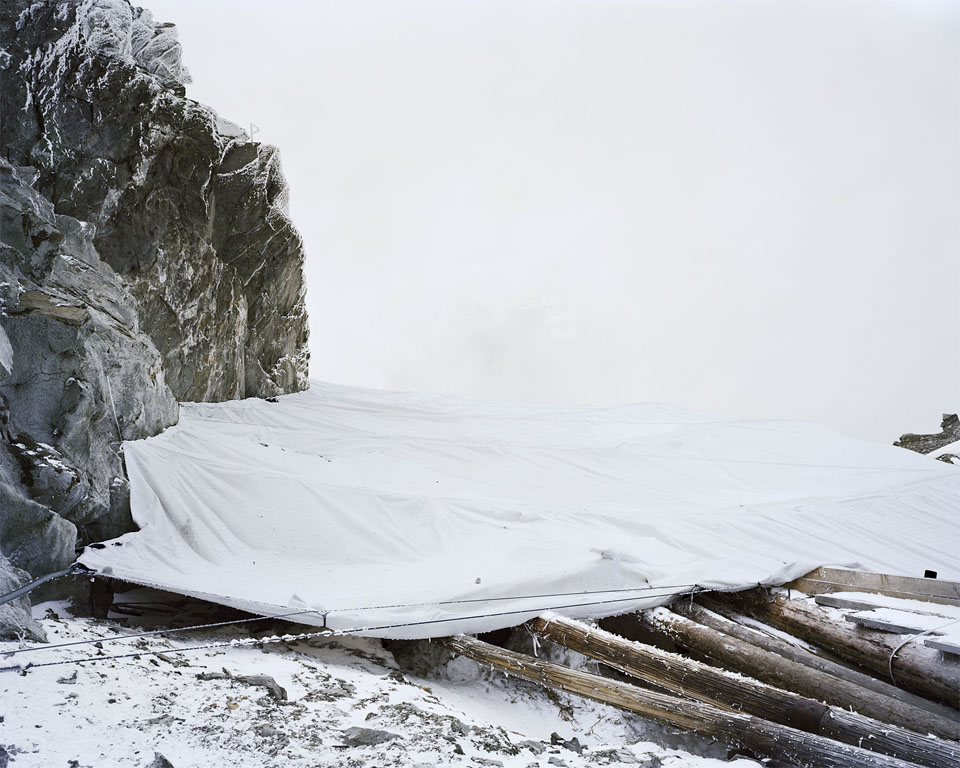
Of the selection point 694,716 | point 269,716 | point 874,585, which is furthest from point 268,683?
point 874,585

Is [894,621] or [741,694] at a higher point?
[894,621]

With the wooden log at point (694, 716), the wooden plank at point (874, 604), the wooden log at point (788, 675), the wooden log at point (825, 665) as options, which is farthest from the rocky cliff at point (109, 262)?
the wooden plank at point (874, 604)

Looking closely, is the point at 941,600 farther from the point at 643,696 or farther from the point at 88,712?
the point at 88,712

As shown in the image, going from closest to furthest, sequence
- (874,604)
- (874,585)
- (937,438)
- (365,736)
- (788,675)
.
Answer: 1. (365,736)
2. (788,675)
3. (874,604)
4. (874,585)
5. (937,438)

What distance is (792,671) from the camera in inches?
108

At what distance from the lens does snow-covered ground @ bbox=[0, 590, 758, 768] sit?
1789 mm

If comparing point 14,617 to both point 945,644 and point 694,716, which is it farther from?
point 945,644

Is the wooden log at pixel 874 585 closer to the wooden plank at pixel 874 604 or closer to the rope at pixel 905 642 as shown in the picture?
the wooden plank at pixel 874 604

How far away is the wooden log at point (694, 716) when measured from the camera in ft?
6.55

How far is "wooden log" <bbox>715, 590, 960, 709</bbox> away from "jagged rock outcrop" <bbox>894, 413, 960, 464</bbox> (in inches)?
412

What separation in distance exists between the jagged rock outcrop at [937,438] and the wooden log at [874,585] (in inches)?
386

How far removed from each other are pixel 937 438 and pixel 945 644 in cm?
1206

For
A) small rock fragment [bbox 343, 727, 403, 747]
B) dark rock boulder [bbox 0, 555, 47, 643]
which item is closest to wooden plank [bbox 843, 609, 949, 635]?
small rock fragment [bbox 343, 727, 403, 747]

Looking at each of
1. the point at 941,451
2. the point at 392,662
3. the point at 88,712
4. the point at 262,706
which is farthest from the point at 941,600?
the point at 941,451
